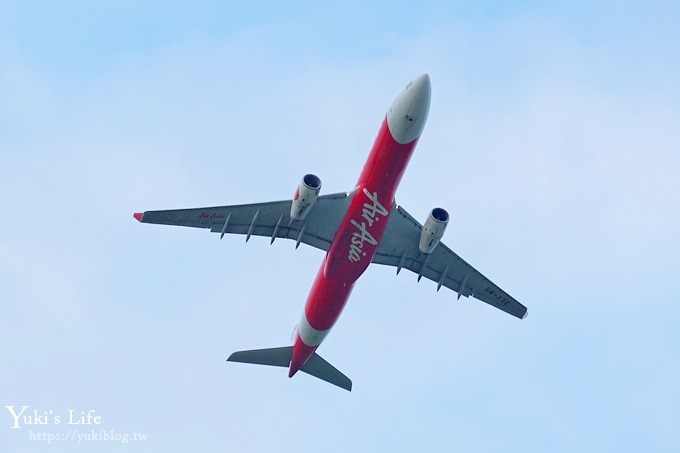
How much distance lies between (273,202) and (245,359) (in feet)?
32.0

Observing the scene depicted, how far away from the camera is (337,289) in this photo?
161 ft

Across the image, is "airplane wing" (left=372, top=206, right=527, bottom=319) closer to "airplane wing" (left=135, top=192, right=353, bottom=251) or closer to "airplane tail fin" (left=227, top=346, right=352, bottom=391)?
"airplane wing" (left=135, top=192, right=353, bottom=251)

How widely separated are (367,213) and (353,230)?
110 cm

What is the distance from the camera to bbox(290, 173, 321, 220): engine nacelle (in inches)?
1853

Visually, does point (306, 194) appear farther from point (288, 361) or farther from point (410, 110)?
point (288, 361)

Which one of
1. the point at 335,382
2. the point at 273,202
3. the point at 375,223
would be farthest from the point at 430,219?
the point at 335,382

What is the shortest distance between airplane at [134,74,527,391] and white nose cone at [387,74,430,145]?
4 cm

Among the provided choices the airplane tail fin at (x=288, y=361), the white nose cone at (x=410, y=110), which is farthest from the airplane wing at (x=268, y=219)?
the airplane tail fin at (x=288, y=361)

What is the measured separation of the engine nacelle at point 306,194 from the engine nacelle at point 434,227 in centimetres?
606

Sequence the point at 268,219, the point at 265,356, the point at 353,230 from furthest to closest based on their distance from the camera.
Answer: the point at 265,356
the point at 268,219
the point at 353,230

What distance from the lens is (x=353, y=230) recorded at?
47.4 meters

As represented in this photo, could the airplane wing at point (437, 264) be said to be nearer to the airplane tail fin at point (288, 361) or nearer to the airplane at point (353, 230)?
the airplane at point (353, 230)

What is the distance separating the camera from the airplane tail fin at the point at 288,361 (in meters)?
54.5

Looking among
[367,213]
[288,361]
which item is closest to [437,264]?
[367,213]
